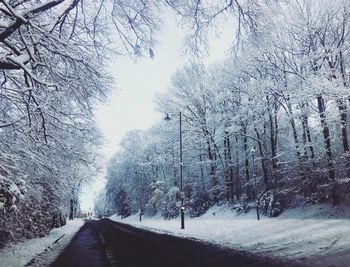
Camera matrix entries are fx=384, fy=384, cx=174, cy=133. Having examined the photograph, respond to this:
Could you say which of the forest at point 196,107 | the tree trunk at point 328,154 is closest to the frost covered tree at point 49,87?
the forest at point 196,107

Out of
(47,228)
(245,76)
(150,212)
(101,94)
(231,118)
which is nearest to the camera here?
(101,94)

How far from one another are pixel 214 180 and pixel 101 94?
3289cm

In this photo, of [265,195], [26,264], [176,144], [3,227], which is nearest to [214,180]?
[176,144]

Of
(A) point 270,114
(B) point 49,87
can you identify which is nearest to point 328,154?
(A) point 270,114

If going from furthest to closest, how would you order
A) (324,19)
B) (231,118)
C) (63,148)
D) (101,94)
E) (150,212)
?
(150,212), (231,118), (324,19), (63,148), (101,94)

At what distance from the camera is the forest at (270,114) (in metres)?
21.4

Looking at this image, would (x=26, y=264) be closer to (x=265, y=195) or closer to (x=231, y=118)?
(x=265, y=195)

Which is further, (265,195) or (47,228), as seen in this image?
(265,195)

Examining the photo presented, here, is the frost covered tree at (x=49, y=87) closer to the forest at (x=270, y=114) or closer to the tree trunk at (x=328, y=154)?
the forest at (x=270, y=114)

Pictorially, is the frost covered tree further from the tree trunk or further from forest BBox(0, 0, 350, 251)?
the tree trunk

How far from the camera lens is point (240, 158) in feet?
139

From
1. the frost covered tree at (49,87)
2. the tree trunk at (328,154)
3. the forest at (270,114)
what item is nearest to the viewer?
the frost covered tree at (49,87)

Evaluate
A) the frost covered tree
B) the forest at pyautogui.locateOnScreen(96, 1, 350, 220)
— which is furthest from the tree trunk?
the frost covered tree

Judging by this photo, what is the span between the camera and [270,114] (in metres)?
32.1
